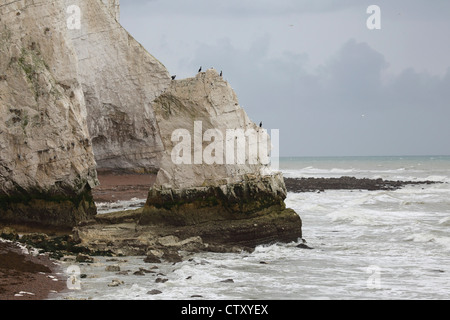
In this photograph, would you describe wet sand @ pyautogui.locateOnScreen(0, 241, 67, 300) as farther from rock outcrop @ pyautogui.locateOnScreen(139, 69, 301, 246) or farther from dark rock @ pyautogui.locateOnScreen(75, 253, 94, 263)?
rock outcrop @ pyautogui.locateOnScreen(139, 69, 301, 246)

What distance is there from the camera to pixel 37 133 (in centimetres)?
1961

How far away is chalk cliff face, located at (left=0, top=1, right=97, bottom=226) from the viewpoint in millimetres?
19391

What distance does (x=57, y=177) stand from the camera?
1969 cm

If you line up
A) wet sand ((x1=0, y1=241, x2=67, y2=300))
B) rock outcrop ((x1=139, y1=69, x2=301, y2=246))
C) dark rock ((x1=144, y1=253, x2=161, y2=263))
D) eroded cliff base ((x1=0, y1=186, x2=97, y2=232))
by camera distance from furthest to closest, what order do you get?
eroded cliff base ((x1=0, y1=186, x2=97, y2=232)), rock outcrop ((x1=139, y1=69, x2=301, y2=246)), dark rock ((x1=144, y1=253, x2=161, y2=263)), wet sand ((x1=0, y1=241, x2=67, y2=300))

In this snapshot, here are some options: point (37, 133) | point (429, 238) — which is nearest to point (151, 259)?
point (37, 133)

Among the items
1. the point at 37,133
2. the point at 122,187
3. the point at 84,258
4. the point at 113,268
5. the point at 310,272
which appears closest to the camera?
the point at 113,268

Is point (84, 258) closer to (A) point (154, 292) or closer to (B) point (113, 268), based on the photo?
(B) point (113, 268)

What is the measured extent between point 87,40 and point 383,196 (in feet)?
70.4

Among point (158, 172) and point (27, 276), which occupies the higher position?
point (158, 172)

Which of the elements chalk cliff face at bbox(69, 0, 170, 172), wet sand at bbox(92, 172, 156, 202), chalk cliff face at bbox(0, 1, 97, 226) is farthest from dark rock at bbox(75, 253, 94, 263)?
chalk cliff face at bbox(69, 0, 170, 172)

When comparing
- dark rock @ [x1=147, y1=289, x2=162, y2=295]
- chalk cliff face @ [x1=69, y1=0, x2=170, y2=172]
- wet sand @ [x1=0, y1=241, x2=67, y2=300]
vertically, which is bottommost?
dark rock @ [x1=147, y1=289, x2=162, y2=295]

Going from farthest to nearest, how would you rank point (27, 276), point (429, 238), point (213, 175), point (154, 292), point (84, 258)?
point (429, 238)
point (213, 175)
point (84, 258)
point (27, 276)
point (154, 292)
